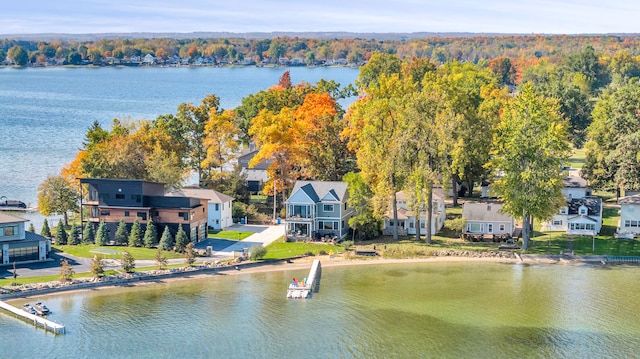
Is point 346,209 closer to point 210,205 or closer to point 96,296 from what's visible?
point 210,205

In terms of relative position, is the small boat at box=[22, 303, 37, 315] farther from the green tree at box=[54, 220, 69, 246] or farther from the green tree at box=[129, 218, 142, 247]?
the green tree at box=[54, 220, 69, 246]

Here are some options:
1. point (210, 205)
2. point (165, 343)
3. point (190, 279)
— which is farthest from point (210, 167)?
point (165, 343)

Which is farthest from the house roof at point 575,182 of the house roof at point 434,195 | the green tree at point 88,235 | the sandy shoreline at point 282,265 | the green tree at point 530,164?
the green tree at point 88,235

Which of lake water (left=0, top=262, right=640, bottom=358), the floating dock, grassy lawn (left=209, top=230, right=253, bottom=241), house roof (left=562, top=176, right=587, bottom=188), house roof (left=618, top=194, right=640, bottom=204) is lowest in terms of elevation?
lake water (left=0, top=262, right=640, bottom=358)

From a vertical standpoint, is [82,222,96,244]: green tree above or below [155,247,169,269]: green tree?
above

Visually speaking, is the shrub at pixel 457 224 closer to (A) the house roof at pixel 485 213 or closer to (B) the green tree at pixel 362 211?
(A) the house roof at pixel 485 213

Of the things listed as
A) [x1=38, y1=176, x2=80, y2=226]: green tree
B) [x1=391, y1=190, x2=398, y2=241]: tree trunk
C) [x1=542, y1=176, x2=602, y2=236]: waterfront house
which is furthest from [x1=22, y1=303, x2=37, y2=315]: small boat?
[x1=542, y1=176, x2=602, y2=236]: waterfront house
